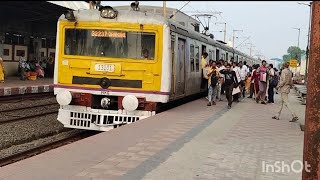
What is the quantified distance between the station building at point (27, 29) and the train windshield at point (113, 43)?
8.95m

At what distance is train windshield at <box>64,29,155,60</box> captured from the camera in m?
10.1

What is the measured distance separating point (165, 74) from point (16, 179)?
18.0ft

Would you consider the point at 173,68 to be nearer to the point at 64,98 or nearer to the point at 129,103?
the point at 129,103

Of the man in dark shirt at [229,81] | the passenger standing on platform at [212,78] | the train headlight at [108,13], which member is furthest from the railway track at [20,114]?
the man in dark shirt at [229,81]

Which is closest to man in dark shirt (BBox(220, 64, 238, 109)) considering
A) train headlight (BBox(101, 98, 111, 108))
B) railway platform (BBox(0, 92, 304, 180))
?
railway platform (BBox(0, 92, 304, 180))

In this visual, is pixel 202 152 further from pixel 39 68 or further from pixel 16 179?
pixel 39 68

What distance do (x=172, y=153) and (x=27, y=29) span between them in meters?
22.9

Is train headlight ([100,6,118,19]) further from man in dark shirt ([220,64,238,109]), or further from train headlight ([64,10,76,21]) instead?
man in dark shirt ([220,64,238,109])

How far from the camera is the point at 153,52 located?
10.0 m

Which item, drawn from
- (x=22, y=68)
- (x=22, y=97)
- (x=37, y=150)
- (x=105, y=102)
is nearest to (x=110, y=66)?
(x=105, y=102)

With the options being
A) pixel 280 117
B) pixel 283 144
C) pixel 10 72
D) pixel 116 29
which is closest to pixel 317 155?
pixel 283 144

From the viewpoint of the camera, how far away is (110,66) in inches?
392

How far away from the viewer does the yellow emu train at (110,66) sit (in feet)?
32.5

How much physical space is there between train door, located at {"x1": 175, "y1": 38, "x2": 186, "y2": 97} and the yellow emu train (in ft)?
4.74
